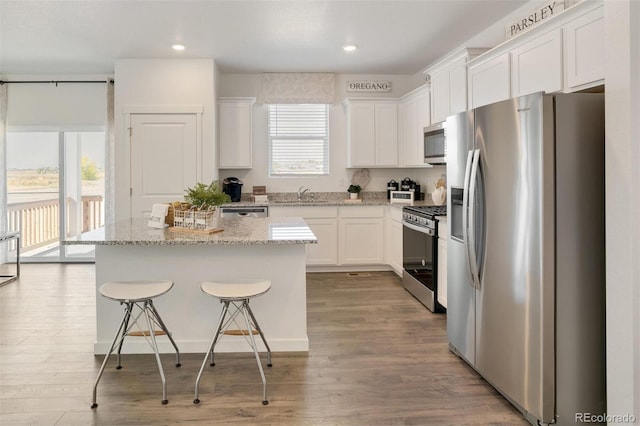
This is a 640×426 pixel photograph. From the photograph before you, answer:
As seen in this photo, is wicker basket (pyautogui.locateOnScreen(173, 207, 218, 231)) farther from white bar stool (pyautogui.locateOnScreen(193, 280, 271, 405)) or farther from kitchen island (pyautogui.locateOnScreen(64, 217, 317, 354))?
white bar stool (pyautogui.locateOnScreen(193, 280, 271, 405))

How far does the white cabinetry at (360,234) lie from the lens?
593 cm

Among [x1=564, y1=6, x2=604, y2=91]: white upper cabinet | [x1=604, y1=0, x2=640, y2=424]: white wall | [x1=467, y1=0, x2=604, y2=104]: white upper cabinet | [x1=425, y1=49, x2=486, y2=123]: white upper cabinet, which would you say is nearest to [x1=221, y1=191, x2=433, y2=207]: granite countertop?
[x1=425, y1=49, x2=486, y2=123]: white upper cabinet

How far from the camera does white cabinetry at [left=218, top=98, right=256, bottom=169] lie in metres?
6.00

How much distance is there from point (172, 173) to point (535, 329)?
458 cm

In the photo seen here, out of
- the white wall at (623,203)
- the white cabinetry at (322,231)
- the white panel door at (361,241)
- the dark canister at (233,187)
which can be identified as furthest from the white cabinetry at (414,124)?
the white wall at (623,203)

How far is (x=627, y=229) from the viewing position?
192cm

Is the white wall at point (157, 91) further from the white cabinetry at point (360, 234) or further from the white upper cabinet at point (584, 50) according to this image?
the white upper cabinet at point (584, 50)

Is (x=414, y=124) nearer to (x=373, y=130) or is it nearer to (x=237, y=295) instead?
(x=373, y=130)

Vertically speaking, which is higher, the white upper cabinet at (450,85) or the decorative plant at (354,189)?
the white upper cabinet at (450,85)

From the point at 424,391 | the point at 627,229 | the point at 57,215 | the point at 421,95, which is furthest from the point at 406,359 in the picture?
the point at 57,215

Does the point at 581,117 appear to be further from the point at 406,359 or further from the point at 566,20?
the point at 406,359

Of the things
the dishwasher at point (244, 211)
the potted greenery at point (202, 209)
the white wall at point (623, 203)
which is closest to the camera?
the white wall at point (623, 203)

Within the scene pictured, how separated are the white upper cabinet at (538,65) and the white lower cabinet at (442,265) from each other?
131cm

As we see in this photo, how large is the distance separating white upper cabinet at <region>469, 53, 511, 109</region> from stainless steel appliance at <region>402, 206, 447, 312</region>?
3.57ft
